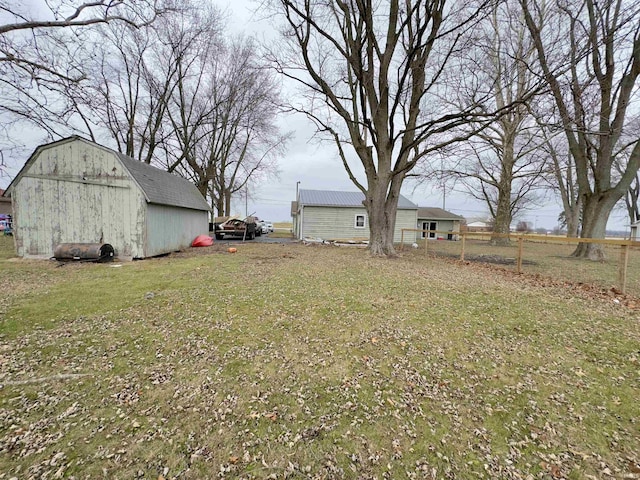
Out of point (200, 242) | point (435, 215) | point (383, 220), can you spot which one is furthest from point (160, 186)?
point (435, 215)

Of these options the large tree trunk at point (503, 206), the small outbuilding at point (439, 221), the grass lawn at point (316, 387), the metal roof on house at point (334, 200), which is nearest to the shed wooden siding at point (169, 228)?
the grass lawn at point (316, 387)

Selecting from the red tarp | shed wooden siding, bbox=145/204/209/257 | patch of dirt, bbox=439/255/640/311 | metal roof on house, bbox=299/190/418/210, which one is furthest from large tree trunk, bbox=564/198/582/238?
shed wooden siding, bbox=145/204/209/257

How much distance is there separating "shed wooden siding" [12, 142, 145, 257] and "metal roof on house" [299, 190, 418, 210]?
12.2m

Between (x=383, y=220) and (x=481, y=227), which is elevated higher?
(x=481, y=227)

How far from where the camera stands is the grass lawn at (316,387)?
1.95 metres

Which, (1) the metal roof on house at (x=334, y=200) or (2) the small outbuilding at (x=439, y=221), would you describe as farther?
(2) the small outbuilding at (x=439, y=221)

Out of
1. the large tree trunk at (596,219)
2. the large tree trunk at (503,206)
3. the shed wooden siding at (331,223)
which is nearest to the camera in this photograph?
the large tree trunk at (596,219)

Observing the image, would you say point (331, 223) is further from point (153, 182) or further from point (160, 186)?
point (153, 182)

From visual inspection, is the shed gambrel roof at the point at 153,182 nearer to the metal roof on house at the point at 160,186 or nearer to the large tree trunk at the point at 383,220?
the metal roof on house at the point at 160,186

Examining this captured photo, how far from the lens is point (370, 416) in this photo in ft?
7.86

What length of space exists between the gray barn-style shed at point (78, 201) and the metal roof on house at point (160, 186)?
122 mm

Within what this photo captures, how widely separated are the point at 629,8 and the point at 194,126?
22.6 meters

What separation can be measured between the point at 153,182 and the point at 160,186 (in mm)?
535

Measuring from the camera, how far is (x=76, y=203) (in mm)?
9898
